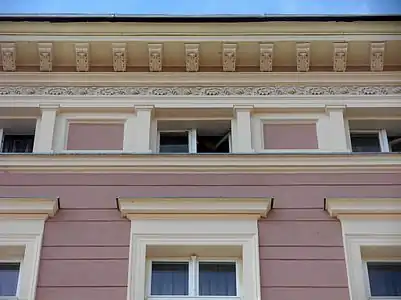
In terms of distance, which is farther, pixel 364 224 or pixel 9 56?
pixel 9 56

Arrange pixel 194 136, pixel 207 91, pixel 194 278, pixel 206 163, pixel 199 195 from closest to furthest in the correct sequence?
pixel 194 278 → pixel 199 195 → pixel 206 163 → pixel 194 136 → pixel 207 91

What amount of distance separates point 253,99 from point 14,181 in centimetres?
313

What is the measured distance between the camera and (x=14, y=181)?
8.73 meters

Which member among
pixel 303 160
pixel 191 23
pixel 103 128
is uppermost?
pixel 191 23

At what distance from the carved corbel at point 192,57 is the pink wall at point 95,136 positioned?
3.94ft

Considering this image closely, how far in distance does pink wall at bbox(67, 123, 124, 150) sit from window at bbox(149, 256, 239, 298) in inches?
70.7

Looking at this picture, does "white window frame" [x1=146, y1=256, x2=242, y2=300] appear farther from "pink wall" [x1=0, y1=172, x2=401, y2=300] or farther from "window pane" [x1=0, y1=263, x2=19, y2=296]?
"window pane" [x1=0, y1=263, x2=19, y2=296]

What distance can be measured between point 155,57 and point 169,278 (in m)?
3.12

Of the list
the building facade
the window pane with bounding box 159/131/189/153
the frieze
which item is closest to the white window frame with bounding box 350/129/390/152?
the building facade

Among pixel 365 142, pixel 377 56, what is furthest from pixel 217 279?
pixel 377 56

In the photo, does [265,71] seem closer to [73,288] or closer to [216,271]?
[216,271]

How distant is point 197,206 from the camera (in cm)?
833

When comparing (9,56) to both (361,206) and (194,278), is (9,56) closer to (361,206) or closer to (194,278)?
(194,278)

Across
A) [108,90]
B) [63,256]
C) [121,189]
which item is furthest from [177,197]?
[108,90]
